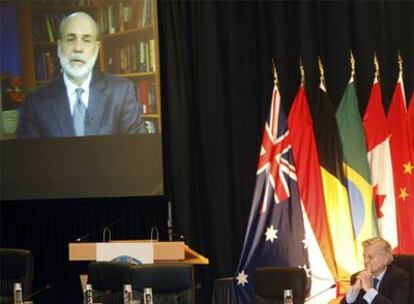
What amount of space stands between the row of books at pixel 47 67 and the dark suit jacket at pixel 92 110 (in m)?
0.08

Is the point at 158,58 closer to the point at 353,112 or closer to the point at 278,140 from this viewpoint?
the point at 278,140

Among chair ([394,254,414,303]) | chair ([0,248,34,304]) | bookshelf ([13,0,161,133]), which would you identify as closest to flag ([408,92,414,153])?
chair ([394,254,414,303])

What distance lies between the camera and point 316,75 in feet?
23.7

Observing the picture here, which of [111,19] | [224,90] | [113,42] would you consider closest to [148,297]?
[224,90]

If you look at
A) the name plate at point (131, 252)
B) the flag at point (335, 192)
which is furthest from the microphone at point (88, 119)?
the flag at point (335, 192)

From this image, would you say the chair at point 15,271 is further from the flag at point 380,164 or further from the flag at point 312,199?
the flag at point 380,164

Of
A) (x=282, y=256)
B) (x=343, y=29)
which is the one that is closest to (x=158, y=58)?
(x=343, y=29)

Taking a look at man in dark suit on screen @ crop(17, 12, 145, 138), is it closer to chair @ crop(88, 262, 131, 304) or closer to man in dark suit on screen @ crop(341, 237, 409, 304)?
chair @ crop(88, 262, 131, 304)

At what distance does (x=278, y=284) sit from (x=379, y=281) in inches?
26.5

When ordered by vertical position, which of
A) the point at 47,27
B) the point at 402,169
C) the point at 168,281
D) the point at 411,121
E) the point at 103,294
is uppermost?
the point at 47,27

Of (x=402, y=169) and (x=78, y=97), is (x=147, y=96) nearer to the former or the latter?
(x=78, y=97)

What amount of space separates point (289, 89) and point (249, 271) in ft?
6.16

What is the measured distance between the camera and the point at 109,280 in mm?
5188

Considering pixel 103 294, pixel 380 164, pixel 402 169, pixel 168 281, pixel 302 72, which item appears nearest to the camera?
pixel 168 281
